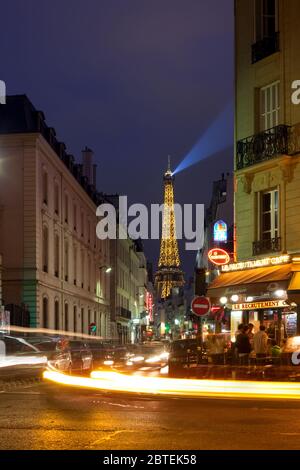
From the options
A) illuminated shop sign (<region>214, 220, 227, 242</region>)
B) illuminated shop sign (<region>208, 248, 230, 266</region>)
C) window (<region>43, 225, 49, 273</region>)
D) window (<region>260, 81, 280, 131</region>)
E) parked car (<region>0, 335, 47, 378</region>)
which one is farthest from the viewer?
window (<region>43, 225, 49, 273</region>)

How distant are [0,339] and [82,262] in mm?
26294

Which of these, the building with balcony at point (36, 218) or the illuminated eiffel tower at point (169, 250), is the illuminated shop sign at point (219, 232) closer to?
the building with balcony at point (36, 218)

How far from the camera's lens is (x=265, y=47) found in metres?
23.0

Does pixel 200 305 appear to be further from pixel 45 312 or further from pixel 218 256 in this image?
pixel 45 312

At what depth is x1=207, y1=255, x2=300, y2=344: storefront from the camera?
63.7 feet

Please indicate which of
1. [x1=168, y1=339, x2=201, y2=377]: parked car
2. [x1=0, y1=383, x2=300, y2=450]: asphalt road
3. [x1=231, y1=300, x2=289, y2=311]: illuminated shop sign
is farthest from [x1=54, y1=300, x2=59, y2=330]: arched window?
[x1=0, y1=383, x2=300, y2=450]: asphalt road

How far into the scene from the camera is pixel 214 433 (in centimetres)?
1009

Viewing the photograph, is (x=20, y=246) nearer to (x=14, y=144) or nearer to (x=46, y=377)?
(x=14, y=144)

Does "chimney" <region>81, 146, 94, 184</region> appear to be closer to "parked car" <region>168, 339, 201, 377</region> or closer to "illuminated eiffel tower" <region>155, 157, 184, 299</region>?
"parked car" <region>168, 339, 201, 377</region>

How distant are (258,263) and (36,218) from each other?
73.2ft

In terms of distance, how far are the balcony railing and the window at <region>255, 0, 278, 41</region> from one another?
3399 millimetres

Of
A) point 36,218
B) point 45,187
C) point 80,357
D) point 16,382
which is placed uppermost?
point 45,187

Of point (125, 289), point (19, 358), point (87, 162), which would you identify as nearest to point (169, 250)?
point (125, 289)

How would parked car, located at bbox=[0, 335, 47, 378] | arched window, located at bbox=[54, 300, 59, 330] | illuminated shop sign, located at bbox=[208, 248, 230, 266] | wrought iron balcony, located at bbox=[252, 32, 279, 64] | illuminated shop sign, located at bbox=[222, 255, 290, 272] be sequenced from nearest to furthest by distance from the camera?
illuminated shop sign, located at bbox=[222, 255, 290, 272], wrought iron balcony, located at bbox=[252, 32, 279, 64], illuminated shop sign, located at bbox=[208, 248, 230, 266], parked car, located at bbox=[0, 335, 47, 378], arched window, located at bbox=[54, 300, 59, 330]
